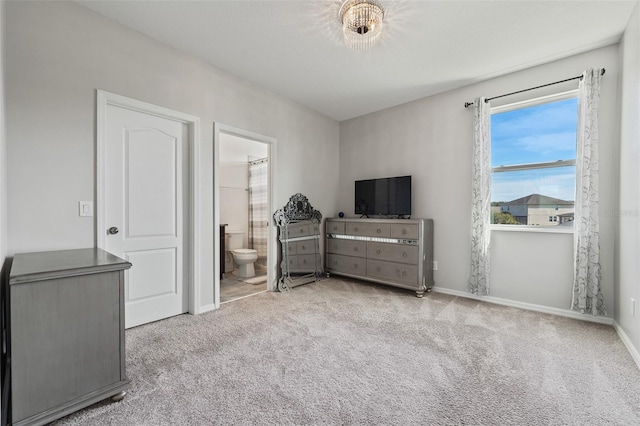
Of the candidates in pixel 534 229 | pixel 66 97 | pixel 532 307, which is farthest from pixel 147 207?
pixel 532 307

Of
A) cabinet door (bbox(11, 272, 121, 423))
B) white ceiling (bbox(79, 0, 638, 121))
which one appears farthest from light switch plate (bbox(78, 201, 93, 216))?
white ceiling (bbox(79, 0, 638, 121))

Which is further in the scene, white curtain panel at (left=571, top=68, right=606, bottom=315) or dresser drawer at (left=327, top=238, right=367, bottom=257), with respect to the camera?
dresser drawer at (left=327, top=238, right=367, bottom=257)

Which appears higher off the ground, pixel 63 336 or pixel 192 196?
pixel 192 196

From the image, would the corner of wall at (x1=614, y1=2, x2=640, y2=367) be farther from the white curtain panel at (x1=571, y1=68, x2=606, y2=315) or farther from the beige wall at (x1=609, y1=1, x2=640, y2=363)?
the white curtain panel at (x1=571, y1=68, x2=606, y2=315)

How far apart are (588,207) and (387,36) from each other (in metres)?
2.51

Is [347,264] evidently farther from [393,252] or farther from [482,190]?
[482,190]

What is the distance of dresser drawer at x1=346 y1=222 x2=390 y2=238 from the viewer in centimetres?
389

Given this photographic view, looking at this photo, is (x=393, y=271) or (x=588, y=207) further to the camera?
(x=393, y=271)

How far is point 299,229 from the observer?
419cm

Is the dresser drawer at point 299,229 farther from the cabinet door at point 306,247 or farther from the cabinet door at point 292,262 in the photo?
the cabinet door at point 292,262

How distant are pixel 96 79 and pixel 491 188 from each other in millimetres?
4110

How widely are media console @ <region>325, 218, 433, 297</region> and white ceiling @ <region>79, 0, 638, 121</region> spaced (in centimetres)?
184

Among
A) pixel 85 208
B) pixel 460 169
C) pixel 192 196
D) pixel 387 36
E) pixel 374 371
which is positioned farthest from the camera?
pixel 460 169

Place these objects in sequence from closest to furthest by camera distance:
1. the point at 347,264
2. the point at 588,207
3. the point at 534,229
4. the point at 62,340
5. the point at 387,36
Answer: the point at 62,340, the point at 387,36, the point at 588,207, the point at 534,229, the point at 347,264
